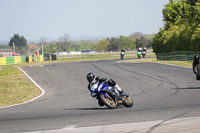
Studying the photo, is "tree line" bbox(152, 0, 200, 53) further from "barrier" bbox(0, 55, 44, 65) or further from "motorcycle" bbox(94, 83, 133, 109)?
"motorcycle" bbox(94, 83, 133, 109)

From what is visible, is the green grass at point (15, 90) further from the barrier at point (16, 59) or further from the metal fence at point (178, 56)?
the barrier at point (16, 59)

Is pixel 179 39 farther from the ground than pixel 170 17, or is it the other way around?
pixel 170 17

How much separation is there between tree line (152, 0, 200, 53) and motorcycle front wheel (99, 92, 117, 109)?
26.7 meters

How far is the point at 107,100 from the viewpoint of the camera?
1084 centimetres

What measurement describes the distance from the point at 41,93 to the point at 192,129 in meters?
12.7

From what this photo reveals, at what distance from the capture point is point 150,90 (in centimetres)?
1731

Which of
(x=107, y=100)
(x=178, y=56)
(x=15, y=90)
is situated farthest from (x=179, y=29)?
(x=107, y=100)

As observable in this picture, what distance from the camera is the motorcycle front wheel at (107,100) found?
10.7 metres

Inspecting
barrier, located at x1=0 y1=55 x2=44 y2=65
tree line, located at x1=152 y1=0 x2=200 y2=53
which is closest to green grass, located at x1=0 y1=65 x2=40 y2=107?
tree line, located at x1=152 y1=0 x2=200 y2=53

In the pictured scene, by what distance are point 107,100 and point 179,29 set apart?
36.9 meters

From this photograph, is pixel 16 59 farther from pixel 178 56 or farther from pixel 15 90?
pixel 15 90

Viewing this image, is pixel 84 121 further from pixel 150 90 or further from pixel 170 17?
pixel 170 17

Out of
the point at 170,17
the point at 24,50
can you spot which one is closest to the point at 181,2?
the point at 170,17

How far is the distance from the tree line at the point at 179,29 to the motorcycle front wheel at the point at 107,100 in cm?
2668
